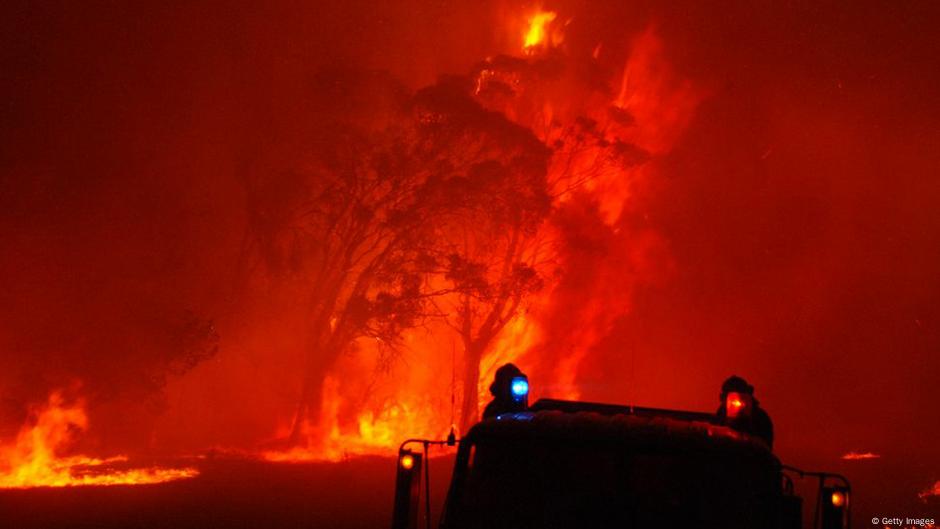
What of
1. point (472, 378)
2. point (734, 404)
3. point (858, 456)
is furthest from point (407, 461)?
point (858, 456)

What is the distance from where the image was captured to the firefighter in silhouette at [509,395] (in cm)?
652

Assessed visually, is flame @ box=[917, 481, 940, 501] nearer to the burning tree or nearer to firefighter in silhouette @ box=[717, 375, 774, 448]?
the burning tree

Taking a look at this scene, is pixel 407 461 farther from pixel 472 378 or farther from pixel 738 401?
pixel 472 378

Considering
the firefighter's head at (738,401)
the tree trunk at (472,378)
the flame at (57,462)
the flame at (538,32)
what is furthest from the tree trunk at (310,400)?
the firefighter's head at (738,401)

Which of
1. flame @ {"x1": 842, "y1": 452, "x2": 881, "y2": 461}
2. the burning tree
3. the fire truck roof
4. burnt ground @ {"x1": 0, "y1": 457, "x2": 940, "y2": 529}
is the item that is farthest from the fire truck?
flame @ {"x1": 842, "y1": 452, "x2": 881, "y2": 461}

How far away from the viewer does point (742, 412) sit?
620 cm

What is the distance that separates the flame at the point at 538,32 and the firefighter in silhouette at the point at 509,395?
88.2 feet

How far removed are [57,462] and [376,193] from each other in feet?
37.5

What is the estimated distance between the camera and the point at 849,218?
41875mm

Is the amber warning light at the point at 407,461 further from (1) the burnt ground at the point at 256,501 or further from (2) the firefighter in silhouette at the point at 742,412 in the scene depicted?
(1) the burnt ground at the point at 256,501

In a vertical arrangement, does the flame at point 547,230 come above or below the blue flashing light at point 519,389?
above

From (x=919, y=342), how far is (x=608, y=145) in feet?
67.0

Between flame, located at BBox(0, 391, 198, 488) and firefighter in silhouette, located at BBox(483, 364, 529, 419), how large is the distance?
14664mm

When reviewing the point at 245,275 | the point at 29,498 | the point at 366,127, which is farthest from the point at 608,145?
the point at 29,498
